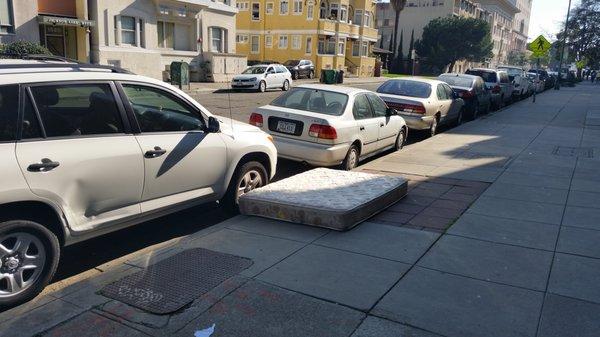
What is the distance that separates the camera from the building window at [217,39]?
36.3 metres

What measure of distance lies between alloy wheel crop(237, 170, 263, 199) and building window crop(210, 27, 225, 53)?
31.0m

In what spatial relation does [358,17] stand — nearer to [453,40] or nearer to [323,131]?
[453,40]

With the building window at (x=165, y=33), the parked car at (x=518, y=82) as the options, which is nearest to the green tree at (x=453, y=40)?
the parked car at (x=518, y=82)

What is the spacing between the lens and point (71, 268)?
5.11m

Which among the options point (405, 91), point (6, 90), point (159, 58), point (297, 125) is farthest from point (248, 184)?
point (159, 58)

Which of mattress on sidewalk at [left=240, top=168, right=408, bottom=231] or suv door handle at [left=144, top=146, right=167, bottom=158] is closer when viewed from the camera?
suv door handle at [left=144, top=146, right=167, bottom=158]

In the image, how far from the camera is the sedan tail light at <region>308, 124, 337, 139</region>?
8.45 meters

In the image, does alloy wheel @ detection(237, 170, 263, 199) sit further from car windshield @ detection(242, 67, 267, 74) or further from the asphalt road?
car windshield @ detection(242, 67, 267, 74)

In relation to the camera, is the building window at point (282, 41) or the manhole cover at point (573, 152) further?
the building window at point (282, 41)

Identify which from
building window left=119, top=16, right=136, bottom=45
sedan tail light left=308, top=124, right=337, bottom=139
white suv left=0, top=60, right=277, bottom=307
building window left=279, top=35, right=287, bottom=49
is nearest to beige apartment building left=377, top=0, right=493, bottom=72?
building window left=279, top=35, right=287, bottom=49

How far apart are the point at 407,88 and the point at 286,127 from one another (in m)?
6.09

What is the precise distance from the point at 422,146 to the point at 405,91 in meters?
2.24

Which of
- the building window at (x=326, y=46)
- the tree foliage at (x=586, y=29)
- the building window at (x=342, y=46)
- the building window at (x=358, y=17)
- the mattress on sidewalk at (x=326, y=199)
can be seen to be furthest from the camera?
the tree foliage at (x=586, y=29)

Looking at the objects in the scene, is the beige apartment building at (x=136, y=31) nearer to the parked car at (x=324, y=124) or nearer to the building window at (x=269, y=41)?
the building window at (x=269, y=41)
